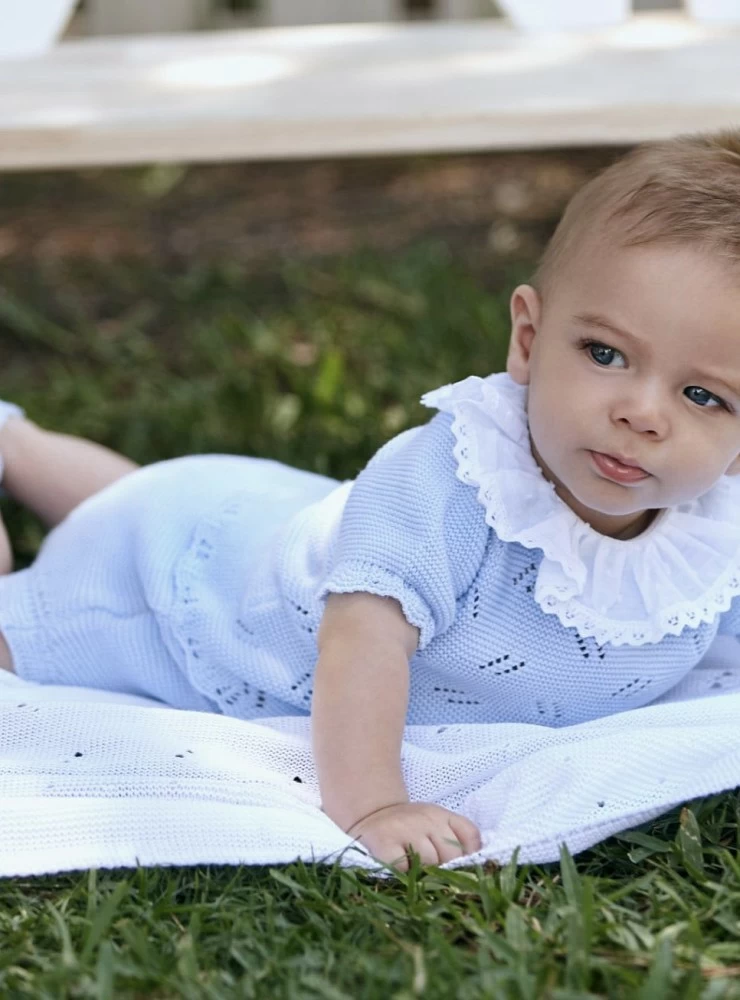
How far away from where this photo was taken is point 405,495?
1.81 meters

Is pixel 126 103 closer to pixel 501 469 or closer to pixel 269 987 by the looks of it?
pixel 501 469

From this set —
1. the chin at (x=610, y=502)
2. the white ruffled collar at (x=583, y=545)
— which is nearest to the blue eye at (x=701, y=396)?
the chin at (x=610, y=502)

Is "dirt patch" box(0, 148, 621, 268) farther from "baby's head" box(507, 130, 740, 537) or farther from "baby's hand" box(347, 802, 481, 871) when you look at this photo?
"baby's hand" box(347, 802, 481, 871)

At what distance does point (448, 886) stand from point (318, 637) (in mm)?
347

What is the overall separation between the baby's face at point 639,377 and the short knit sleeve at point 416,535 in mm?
128

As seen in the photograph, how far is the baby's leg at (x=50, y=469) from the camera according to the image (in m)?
2.38

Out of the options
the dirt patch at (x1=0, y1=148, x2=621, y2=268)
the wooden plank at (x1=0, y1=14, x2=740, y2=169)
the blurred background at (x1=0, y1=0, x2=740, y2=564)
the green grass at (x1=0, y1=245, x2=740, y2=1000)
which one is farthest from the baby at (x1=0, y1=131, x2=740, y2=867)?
the dirt patch at (x1=0, y1=148, x2=621, y2=268)

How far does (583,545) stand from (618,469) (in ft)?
0.58

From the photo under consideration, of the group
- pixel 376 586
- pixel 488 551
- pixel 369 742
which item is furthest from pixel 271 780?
pixel 488 551

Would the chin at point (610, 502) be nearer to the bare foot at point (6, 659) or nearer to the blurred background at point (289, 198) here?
the bare foot at point (6, 659)

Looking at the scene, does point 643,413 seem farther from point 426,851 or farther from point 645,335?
point 426,851

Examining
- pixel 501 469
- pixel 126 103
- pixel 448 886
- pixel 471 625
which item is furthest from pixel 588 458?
pixel 126 103

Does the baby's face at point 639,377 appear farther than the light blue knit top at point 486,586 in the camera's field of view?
No

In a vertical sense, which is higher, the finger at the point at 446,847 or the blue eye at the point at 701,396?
the blue eye at the point at 701,396
